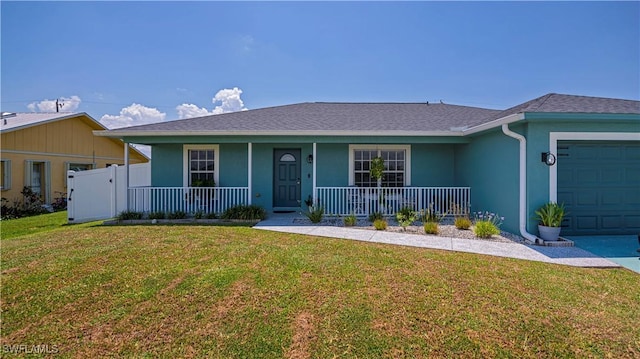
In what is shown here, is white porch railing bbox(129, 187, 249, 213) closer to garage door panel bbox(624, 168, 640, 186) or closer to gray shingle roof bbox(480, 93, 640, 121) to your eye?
gray shingle roof bbox(480, 93, 640, 121)

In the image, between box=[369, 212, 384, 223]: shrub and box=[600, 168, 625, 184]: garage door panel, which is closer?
box=[600, 168, 625, 184]: garage door panel

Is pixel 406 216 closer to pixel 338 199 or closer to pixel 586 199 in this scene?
pixel 338 199

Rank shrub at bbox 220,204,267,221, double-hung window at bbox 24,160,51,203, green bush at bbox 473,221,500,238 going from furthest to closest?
double-hung window at bbox 24,160,51,203 < shrub at bbox 220,204,267,221 < green bush at bbox 473,221,500,238

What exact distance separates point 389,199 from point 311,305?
20.8ft

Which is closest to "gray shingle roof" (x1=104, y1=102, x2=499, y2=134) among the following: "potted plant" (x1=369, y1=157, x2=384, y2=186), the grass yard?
"potted plant" (x1=369, y1=157, x2=384, y2=186)

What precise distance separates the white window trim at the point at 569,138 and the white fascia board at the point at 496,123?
3.02 feet

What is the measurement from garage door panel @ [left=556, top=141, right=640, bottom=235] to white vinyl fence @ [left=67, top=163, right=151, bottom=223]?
1152 centimetres

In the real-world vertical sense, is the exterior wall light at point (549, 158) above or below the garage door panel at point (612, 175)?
above

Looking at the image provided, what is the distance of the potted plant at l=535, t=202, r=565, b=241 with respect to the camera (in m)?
6.04

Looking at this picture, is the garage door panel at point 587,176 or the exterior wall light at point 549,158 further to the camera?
the garage door panel at point 587,176

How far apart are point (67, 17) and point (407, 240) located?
1118 cm

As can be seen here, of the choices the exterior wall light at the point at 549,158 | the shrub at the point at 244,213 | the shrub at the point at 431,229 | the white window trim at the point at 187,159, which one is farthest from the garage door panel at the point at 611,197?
the white window trim at the point at 187,159

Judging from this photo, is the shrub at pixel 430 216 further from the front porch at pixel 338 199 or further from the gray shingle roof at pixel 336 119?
the gray shingle roof at pixel 336 119

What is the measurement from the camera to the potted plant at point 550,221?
6039 millimetres
